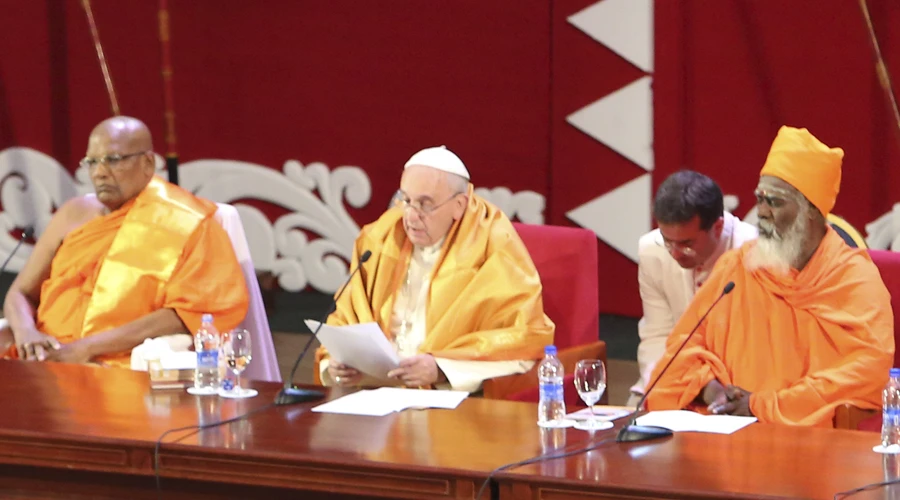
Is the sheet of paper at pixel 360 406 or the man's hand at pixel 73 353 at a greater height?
the man's hand at pixel 73 353

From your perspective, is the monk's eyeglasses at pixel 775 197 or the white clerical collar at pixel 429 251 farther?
the white clerical collar at pixel 429 251

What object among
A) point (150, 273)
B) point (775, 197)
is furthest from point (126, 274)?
point (775, 197)

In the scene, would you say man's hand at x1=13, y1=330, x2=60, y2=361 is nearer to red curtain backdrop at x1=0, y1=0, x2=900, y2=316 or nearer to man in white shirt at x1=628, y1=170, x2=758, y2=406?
man in white shirt at x1=628, y1=170, x2=758, y2=406

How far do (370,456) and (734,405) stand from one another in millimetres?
1220

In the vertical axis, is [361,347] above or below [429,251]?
below

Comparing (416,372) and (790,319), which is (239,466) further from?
(790,319)

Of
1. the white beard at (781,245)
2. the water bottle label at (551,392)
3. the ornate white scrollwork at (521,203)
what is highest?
the ornate white scrollwork at (521,203)

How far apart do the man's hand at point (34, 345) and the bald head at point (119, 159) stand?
1.68 ft

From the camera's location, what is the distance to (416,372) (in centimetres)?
421

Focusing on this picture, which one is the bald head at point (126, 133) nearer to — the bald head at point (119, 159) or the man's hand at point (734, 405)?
the bald head at point (119, 159)

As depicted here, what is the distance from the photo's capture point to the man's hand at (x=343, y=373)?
14.1ft

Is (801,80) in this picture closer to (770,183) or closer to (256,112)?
(770,183)

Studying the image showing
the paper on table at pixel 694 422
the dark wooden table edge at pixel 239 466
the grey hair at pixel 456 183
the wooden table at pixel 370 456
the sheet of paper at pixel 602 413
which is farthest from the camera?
the grey hair at pixel 456 183

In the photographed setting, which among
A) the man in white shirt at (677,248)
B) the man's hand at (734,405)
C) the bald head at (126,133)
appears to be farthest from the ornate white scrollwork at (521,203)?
the man's hand at (734,405)
